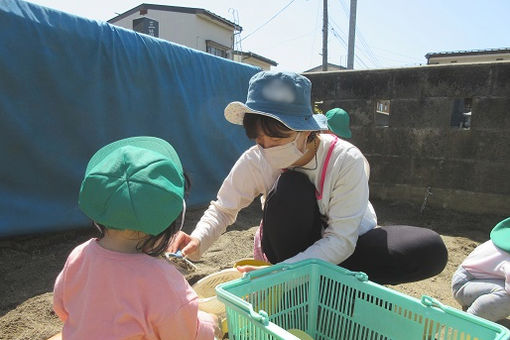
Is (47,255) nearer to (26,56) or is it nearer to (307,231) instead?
(26,56)

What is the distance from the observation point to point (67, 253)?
2631 mm

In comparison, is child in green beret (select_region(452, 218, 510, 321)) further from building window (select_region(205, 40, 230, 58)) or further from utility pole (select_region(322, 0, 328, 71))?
building window (select_region(205, 40, 230, 58))

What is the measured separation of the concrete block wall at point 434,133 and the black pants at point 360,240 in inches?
97.3

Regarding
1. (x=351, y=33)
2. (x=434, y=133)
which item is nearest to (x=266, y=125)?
(x=434, y=133)

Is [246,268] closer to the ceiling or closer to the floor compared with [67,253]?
closer to the ceiling

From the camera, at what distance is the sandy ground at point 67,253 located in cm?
190

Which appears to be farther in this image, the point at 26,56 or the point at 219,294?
the point at 26,56

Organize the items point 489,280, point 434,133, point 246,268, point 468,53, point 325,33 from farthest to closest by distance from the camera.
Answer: point 468,53 < point 325,33 < point 434,133 < point 489,280 < point 246,268

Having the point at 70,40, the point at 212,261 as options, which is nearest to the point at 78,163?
the point at 70,40

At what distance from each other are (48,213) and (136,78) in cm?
131

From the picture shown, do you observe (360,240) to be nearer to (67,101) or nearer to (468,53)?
(67,101)

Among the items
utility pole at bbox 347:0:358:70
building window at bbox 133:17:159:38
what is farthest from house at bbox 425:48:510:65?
building window at bbox 133:17:159:38

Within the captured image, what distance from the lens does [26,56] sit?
2.54 metres

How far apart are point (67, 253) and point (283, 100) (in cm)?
203
